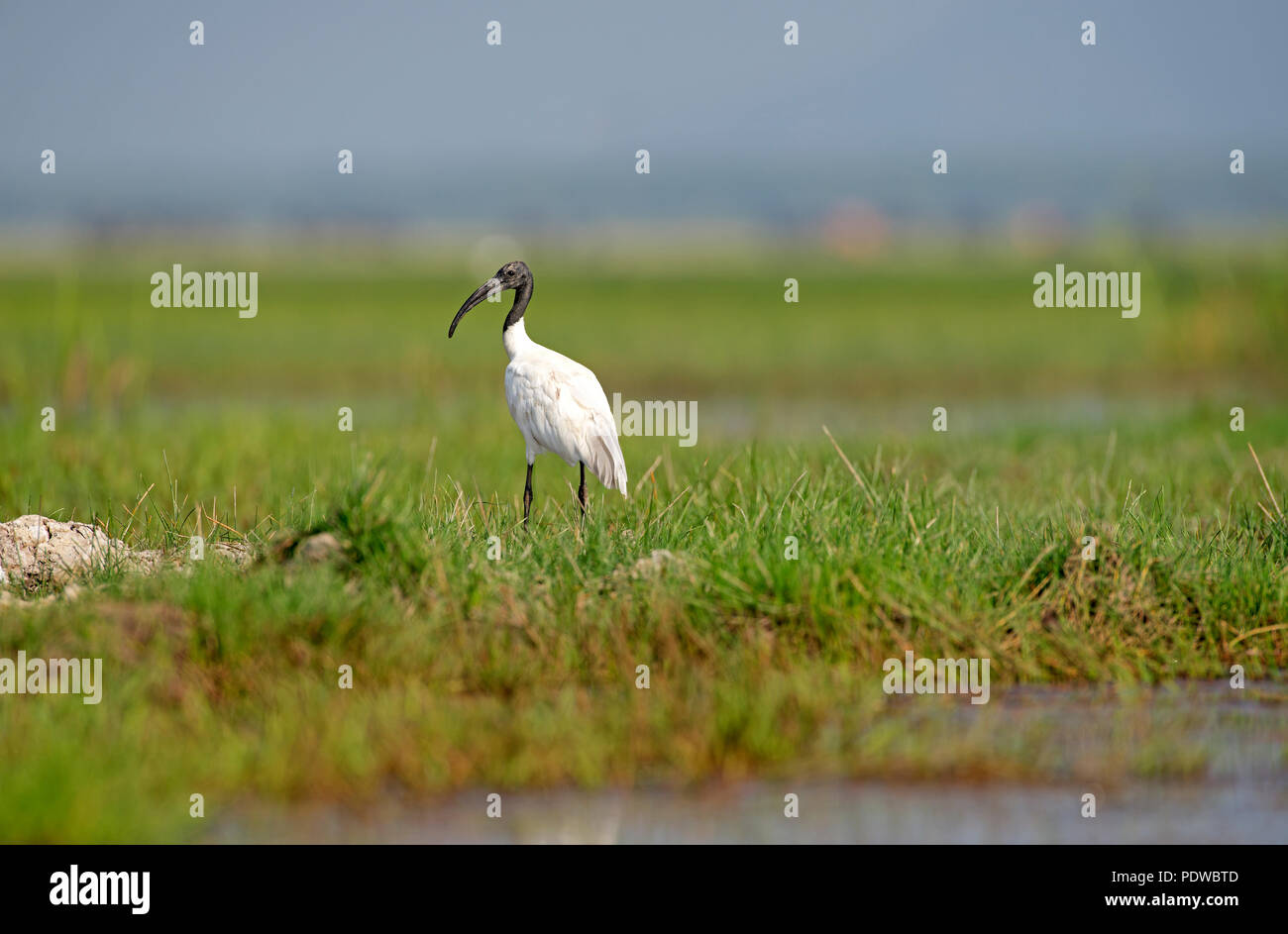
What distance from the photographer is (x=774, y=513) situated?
28.1 feet

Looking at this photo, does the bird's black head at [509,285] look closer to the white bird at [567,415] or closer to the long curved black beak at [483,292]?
the long curved black beak at [483,292]

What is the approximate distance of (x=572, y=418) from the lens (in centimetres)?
966

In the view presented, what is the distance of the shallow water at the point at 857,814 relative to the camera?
576cm

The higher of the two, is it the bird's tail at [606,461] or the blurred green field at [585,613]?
the bird's tail at [606,461]

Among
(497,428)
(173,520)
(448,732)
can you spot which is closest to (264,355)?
(497,428)

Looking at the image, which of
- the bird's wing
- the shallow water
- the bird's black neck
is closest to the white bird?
the bird's wing

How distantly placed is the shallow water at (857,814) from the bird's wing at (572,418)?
371 centimetres

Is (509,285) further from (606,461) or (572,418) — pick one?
(606,461)

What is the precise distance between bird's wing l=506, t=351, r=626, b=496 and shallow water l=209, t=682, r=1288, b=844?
371 cm

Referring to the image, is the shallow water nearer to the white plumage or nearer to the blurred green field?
the blurred green field

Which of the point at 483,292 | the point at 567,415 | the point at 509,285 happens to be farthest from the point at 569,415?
the point at 509,285

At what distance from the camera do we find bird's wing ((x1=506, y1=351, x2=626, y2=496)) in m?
9.66

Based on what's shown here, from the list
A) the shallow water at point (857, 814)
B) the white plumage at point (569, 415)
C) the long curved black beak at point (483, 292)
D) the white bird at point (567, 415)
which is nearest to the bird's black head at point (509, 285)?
the long curved black beak at point (483, 292)
